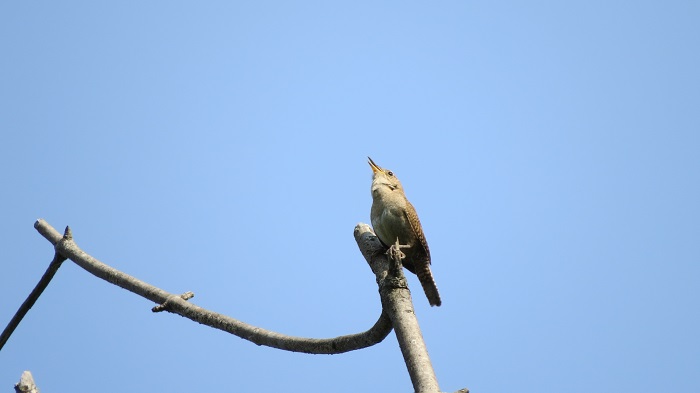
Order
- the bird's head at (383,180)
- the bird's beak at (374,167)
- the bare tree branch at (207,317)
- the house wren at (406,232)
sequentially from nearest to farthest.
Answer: the bare tree branch at (207,317)
the house wren at (406,232)
the bird's head at (383,180)
the bird's beak at (374,167)

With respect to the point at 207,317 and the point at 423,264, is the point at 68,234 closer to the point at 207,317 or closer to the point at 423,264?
the point at 207,317

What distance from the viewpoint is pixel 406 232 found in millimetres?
6410

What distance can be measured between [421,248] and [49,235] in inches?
131

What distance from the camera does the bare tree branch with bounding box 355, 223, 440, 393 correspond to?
227cm

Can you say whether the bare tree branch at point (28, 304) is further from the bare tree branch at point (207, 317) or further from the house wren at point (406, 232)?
the house wren at point (406, 232)

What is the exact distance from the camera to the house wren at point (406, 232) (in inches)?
253

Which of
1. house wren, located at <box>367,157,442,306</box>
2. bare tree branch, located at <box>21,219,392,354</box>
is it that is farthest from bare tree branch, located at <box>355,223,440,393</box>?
house wren, located at <box>367,157,442,306</box>

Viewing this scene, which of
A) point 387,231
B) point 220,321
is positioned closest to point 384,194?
point 387,231

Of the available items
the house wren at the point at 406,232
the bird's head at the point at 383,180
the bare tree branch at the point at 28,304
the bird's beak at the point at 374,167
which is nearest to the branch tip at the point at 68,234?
the bare tree branch at the point at 28,304

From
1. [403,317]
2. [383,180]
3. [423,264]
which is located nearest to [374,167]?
[383,180]

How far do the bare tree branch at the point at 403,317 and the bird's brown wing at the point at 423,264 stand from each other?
2.94m

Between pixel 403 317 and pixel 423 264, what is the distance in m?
3.92

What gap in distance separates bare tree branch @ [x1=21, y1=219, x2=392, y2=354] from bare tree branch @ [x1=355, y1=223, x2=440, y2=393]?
0.08m

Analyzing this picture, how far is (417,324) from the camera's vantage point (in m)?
2.62
